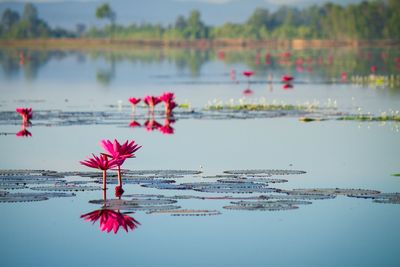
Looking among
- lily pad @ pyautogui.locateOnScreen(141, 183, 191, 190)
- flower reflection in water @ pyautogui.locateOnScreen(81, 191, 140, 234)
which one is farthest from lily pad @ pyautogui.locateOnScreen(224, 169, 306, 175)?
flower reflection in water @ pyautogui.locateOnScreen(81, 191, 140, 234)

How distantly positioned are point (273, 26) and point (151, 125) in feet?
495

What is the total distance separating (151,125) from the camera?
819 inches

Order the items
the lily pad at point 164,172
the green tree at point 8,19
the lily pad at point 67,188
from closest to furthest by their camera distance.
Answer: the lily pad at point 67,188
the lily pad at point 164,172
the green tree at point 8,19

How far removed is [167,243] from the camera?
10.3 metres

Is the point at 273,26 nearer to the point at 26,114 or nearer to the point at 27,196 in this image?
the point at 26,114

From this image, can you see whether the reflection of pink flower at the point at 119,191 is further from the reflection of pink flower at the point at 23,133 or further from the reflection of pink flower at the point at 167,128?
the reflection of pink flower at the point at 167,128

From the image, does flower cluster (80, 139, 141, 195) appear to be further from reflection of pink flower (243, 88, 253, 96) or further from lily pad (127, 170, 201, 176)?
reflection of pink flower (243, 88, 253, 96)

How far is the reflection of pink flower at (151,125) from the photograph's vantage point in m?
20.2

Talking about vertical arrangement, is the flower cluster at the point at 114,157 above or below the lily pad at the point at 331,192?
above

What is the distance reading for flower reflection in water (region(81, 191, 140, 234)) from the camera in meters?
10.9

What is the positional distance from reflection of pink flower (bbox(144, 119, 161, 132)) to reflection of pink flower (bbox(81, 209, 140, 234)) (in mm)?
8476

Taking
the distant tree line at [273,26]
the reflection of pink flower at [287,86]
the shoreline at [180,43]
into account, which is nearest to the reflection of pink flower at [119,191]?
the reflection of pink flower at [287,86]

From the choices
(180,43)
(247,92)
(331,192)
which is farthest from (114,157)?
(180,43)

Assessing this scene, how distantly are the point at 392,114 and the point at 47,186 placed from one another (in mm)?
10933
